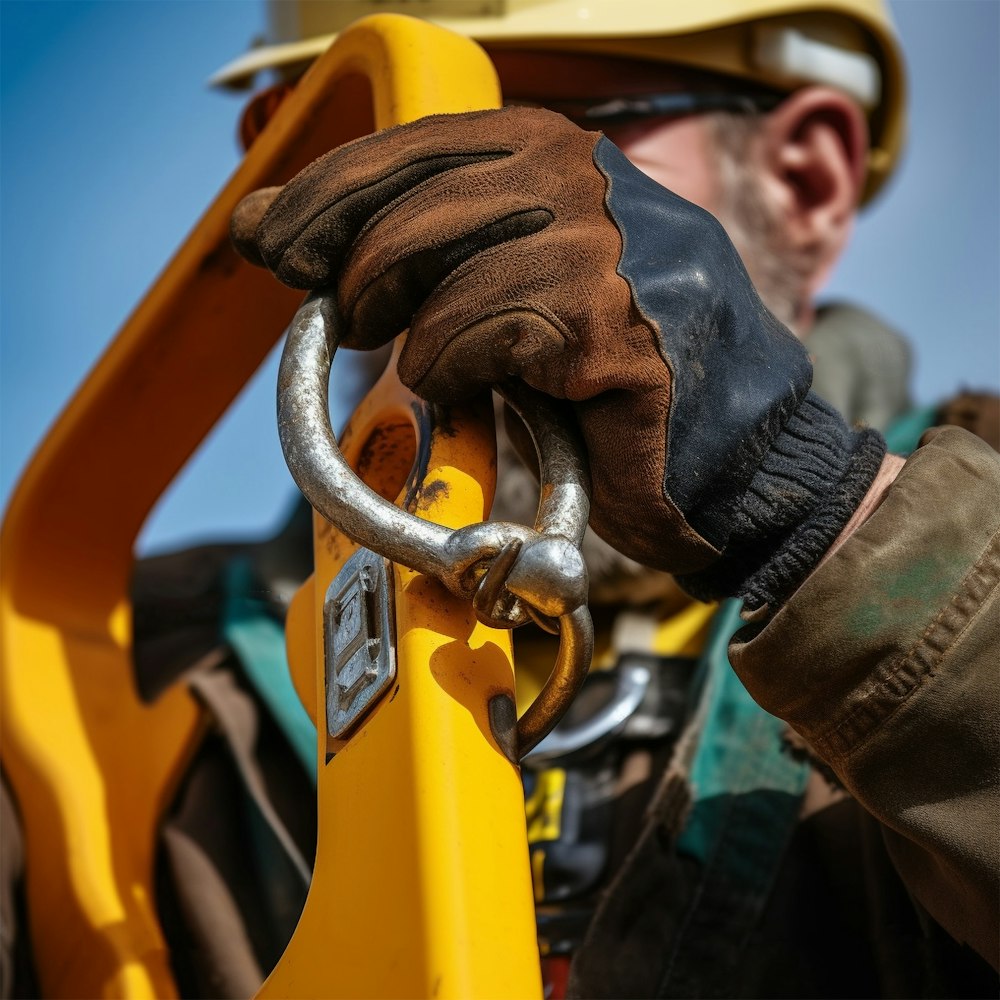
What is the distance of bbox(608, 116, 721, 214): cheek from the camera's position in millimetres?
2057

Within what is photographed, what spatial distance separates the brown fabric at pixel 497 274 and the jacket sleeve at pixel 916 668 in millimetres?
101

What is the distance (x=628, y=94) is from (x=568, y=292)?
53.0 inches

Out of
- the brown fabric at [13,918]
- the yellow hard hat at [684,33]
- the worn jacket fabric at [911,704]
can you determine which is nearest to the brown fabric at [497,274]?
the worn jacket fabric at [911,704]

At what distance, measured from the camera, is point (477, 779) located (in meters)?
0.75

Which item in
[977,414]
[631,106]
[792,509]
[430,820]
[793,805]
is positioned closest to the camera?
[430,820]

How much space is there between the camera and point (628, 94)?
2.09m

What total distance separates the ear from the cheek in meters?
0.18

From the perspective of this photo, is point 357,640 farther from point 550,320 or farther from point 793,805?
point 793,805

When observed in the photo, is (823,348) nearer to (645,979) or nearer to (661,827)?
(661,827)

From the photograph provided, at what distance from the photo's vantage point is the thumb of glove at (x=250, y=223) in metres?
0.93

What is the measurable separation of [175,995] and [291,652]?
1.64 feet

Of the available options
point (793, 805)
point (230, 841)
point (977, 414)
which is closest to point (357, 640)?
point (793, 805)

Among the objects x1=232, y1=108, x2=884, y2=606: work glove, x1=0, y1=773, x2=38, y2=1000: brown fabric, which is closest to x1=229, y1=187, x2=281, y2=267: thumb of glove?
x1=232, y1=108, x2=884, y2=606: work glove

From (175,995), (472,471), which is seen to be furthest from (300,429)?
(175,995)
